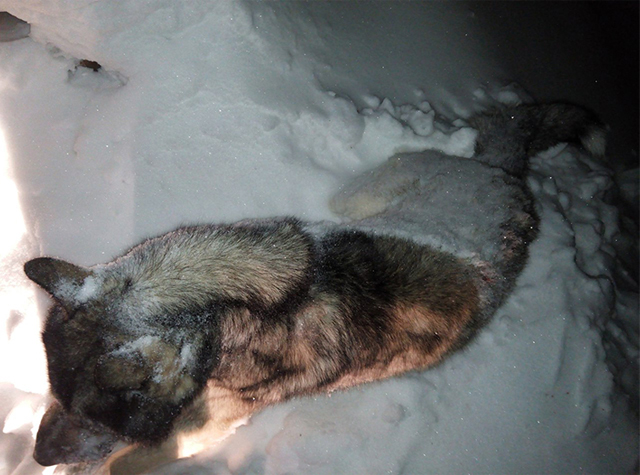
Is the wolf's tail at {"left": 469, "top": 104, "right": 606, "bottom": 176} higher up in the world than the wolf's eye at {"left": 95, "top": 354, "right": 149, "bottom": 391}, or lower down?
higher up

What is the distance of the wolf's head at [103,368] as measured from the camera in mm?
1874

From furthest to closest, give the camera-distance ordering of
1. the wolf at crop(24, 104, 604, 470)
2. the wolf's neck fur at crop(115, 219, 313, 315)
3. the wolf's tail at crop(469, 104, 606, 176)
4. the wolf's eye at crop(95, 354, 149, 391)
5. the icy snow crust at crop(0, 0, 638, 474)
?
the wolf's tail at crop(469, 104, 606, 176)
the icy snow crust at crop(0, 0, 638, 474)
the wolf's neck fur at crop(115, 219, 313, 315)
the wolf at crop(24, 104, 604, 470)
the wolf's eye at crop(95, 354, 149, 391)

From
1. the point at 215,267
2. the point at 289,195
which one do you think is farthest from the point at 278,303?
the point at 289,195

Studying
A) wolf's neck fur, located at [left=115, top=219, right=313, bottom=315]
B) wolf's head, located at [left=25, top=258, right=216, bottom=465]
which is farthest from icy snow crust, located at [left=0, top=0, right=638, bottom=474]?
wolf's head, located at [left=25, top=258, right=216, bottom=465]

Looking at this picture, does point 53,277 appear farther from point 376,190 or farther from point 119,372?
point 376,190

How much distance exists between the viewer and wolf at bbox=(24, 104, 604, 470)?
194 cm

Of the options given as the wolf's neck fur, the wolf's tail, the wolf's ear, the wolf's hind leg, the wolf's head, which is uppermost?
the wolf's tail

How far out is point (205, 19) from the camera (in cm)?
329

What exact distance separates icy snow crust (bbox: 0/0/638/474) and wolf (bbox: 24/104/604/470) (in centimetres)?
48

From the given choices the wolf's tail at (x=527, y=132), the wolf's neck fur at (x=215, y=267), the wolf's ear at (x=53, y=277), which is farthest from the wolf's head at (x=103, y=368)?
the wolf's tail at (x=527, y=132)

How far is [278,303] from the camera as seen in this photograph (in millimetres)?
2303

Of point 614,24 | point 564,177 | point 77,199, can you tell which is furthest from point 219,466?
point 614,24

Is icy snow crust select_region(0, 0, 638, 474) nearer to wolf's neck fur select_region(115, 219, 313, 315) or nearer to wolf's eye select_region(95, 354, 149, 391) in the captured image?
wolf's neck fur select_region(115, 219, 313, 315)

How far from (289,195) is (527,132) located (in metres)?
2.02
